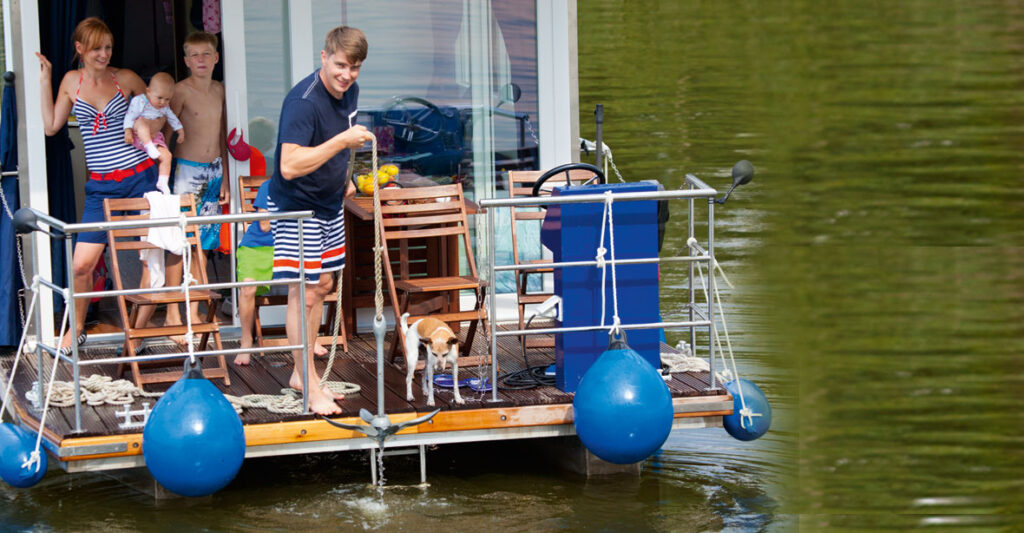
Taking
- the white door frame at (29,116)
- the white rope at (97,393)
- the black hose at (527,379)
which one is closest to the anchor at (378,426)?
the black hose at (527,379)

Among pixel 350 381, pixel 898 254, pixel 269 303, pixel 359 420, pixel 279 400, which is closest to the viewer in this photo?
pixel 898 254

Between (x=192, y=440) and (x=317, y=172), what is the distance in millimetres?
1125

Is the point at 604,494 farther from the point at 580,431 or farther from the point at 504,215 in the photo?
the point at 504,215

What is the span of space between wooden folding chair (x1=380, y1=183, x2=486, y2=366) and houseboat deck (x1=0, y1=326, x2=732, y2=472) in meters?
0.34

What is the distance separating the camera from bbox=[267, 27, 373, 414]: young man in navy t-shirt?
13.3ft

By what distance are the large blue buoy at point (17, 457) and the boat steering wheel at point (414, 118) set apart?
2.66m

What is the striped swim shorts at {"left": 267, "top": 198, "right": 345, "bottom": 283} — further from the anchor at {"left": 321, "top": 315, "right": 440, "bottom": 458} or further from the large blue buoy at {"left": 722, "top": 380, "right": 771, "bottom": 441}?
the large blue buoy at {"left": 722, "top": 380, "right": 771, "bottom": 441}

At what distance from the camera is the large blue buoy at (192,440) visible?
3691 millimetres

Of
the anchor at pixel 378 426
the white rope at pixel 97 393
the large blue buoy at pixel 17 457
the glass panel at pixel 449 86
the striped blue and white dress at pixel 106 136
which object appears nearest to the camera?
the large blue buoy at pixel 17 457

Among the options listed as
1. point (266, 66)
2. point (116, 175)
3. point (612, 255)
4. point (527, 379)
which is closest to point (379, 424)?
point (527, 379)

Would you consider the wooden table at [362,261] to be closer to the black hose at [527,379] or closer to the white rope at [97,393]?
the black hose at [527,379]

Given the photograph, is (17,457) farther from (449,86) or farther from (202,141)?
(449,86)

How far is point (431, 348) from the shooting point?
14.0 ft

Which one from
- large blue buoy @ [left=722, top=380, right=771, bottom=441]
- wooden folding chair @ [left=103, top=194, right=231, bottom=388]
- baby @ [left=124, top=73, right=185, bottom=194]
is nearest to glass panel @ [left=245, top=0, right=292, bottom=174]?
baby @ [left=124, top=73, right=185, bottom=194]
